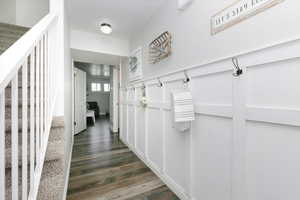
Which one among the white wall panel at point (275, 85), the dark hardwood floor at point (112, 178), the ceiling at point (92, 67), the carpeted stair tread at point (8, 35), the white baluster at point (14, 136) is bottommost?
the dark hardwood floor at point (112, 178)

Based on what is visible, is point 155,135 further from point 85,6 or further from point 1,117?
point 85,6

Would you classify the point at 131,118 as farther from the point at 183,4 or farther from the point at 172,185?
the point at 183,4

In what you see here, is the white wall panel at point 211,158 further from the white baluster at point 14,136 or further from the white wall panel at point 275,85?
the white baluster at point 14,136

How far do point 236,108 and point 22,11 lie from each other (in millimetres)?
3573

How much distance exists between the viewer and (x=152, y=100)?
213 centimetres

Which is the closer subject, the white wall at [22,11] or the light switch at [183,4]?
the light switch at [183,4]

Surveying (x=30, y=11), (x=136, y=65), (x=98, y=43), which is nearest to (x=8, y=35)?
(x=30, y=11)

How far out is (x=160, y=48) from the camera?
1878 mm

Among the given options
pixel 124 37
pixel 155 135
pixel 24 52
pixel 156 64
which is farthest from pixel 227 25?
pixel 124 37

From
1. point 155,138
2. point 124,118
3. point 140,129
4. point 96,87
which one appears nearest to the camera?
point 155,138

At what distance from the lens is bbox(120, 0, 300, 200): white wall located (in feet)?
2.51

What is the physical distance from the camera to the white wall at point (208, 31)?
779 mm

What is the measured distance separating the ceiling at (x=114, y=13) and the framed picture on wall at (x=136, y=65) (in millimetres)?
429

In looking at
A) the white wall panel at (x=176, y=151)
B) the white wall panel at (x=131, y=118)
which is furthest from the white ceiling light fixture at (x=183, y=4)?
the white wall panel at (x=131, y=118)
